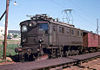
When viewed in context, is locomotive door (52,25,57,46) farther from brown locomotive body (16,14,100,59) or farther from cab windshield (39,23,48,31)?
cab windshield (39,23,48,31)

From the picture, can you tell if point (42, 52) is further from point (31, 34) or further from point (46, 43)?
point (31, 34)

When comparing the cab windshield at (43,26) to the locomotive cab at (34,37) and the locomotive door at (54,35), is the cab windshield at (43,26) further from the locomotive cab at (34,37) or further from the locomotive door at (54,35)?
the locomotive door at (54,35)

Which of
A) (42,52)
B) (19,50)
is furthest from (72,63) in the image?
(19,50)

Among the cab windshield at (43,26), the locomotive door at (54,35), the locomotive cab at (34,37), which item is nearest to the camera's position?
the locomotive cab at (34,37)

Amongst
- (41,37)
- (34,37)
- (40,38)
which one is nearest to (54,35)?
(41,37)

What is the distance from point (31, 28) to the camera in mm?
14656

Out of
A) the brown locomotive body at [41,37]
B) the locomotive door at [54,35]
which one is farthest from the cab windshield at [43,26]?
the locomotive door at [54,35]

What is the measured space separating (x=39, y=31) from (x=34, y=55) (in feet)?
7.98

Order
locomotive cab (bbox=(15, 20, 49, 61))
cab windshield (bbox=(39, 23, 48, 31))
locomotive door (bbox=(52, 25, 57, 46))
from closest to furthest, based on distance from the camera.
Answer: locomotive cab (bbox=(15, 20, 49, 61)) < cab windshield (bbox=(39, 23, 48, 31)) < locomotive door (bbox=(52, 25, 57, 46))

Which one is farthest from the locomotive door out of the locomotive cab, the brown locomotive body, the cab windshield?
the cab windshield

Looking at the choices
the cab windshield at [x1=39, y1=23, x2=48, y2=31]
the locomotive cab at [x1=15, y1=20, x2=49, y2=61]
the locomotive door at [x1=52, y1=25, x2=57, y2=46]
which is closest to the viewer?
the locomotive cab at [x1=15, y1=20, x2=49, y2=61]

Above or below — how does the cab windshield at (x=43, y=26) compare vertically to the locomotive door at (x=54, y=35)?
above

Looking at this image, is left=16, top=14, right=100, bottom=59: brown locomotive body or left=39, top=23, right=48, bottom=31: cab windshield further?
left=39, top=23, right=48, bottom=31: cab windshield

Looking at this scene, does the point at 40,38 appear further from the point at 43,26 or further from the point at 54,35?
the point at 54,35
